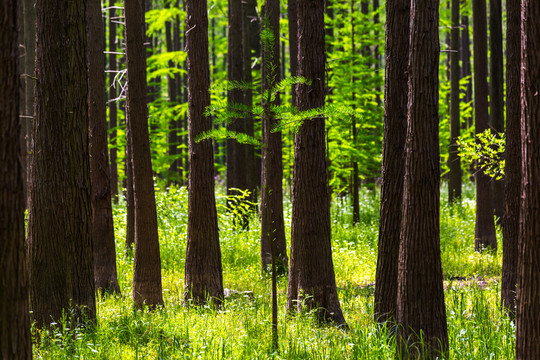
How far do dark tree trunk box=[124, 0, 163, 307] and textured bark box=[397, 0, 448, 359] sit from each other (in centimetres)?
414

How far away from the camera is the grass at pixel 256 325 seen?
576 centimetres

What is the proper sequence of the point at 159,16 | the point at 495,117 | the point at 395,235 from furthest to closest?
the point at 159,16
the point at 495,117
the point at 395,235

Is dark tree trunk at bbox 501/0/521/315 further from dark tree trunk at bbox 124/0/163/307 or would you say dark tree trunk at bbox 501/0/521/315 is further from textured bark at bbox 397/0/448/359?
dark tree trunk at bbox 124/0/163/307

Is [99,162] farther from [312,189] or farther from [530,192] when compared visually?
[530,192]

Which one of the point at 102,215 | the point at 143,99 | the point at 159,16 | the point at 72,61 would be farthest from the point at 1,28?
the point at 159,16

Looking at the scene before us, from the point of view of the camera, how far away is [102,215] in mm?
9336

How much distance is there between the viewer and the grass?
18.9 ft

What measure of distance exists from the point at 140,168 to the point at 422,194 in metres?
4.37

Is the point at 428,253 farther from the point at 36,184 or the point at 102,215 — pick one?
the point at 102,215

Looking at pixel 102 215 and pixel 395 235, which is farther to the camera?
pixel 102 215

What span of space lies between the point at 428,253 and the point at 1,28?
4446 millimetres

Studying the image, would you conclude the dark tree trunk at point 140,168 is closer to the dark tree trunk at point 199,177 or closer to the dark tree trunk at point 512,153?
the dark tree trunk at point 199,177

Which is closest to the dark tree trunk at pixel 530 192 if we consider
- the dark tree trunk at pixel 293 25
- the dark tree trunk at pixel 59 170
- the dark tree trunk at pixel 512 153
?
the dark tree trunk at pixel 512 153

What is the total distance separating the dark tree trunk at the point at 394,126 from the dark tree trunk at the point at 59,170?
375 centimetres
